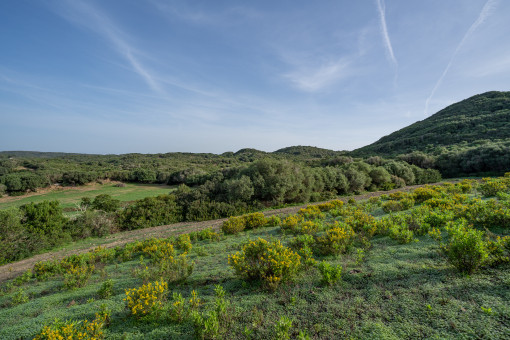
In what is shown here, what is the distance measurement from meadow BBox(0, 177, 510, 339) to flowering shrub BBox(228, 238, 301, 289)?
0.02 meters

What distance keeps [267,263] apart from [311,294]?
1.11 meters

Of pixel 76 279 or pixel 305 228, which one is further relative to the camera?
pixel 305 228

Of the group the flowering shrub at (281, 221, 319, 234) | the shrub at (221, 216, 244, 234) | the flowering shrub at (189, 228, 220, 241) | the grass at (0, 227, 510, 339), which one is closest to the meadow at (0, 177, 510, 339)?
the grass at (0, 227, 510, 339)

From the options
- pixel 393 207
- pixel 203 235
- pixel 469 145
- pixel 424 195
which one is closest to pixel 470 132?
pixel 469 145

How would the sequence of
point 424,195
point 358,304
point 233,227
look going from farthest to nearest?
point 424,195 → point 233,227 → point 358,304

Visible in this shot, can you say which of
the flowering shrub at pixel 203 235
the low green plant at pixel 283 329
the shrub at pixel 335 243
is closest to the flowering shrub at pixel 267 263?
the low green plant at pixel 283 329

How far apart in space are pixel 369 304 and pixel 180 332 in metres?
3.30

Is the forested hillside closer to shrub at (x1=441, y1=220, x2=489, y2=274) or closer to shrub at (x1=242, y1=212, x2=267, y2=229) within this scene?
shrub at (x1=242, y1=212, x2=267, y2=229)

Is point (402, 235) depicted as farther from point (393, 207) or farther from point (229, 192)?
point (229, 192)

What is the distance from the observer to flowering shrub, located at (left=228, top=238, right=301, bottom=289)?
4.19m

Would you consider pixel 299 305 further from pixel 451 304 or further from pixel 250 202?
pixel 250 202

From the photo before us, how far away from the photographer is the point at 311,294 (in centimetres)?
381

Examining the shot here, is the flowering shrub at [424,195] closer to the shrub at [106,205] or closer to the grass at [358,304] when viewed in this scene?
the grass at [358,304]

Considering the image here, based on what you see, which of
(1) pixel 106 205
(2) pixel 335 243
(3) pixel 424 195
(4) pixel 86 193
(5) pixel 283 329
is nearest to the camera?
(5) pixel 283 329
